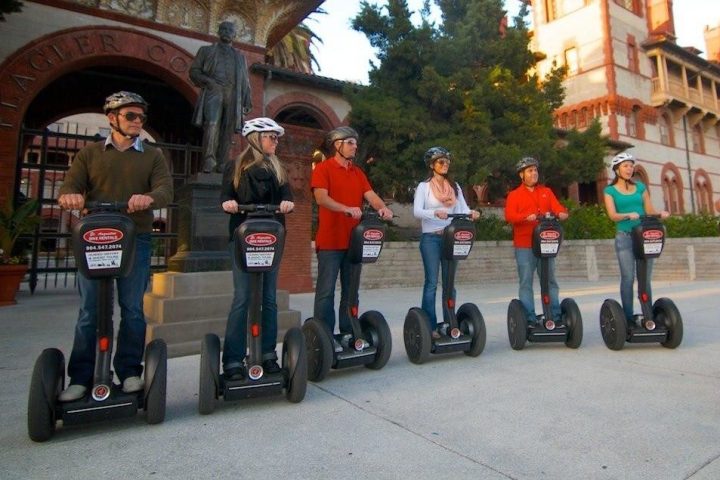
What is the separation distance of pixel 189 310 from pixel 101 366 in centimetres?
212

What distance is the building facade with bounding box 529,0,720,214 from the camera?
2592 centimetres

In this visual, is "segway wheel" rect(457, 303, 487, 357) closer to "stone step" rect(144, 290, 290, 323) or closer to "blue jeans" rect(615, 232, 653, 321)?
"blue jeans" rect(615, 232, 653, 321)

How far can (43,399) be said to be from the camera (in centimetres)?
227

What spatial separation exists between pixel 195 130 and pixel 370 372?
45.0ft

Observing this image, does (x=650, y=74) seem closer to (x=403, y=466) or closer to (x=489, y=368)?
(x=489, y=368)

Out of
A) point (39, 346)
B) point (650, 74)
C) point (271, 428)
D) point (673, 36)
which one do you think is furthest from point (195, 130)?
point (673, 36)

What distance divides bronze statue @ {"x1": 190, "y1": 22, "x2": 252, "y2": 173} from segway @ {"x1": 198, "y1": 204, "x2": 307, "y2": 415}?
356 centimetres

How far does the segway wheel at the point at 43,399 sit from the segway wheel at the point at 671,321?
4.88m

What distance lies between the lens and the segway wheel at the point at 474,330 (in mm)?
4008

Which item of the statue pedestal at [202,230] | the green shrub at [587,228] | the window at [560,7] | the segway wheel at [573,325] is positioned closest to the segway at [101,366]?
the statue pedestal at [202,230]

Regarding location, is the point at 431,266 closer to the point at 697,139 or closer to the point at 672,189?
the point at 672,189

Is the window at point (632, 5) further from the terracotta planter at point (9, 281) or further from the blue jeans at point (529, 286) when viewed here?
the terracotta planter at point (9, 281)

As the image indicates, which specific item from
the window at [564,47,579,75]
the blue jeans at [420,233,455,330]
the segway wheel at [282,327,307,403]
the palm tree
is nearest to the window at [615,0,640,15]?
the window at [564,47,579,75]

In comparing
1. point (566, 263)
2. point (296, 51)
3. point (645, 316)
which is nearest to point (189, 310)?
point (645, 316)
